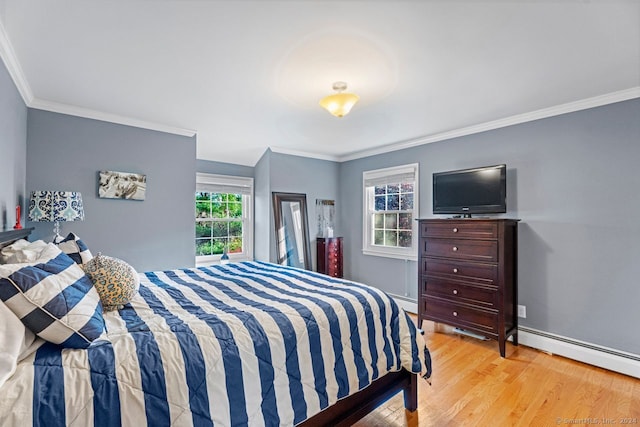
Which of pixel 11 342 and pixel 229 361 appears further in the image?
pixel 229 361

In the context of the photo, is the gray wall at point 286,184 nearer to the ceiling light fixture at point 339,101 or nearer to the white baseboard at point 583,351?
the ceiling light fixture at point 339,101

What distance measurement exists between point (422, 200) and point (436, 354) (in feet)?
6.27

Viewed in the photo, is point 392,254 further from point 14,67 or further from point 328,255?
point 14,67

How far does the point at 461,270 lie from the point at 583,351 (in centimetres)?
120

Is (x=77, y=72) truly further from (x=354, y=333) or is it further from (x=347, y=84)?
(x=354, y=333)

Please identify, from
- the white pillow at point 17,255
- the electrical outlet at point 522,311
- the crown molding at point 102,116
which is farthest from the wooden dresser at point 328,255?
the white pillow at point 17,255

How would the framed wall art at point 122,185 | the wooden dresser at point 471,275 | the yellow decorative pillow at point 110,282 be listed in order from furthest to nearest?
the framed wall art at point 122,185
the wooden dresser at point 471,275
the yellow decorative pillow at point 110,282

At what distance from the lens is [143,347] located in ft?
3.94

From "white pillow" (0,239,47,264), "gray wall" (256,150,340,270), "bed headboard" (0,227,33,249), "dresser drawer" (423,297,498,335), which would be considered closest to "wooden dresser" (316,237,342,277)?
"gray wall" (256,150,340,270)

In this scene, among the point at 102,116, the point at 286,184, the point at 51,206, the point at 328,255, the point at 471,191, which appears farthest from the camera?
the point at 328,255

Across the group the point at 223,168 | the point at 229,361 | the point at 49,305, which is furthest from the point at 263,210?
the point at 49,305

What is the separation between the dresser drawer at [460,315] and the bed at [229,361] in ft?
4.17

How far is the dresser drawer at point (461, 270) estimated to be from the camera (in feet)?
9.79

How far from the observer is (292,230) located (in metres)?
4.55
